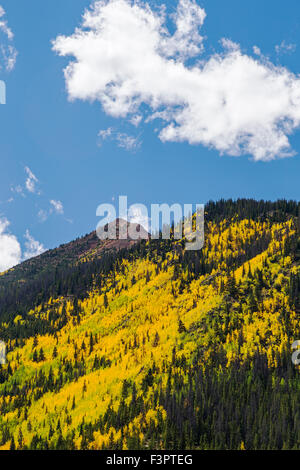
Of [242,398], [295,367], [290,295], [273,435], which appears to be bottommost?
[273,435]

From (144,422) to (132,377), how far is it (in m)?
44.0

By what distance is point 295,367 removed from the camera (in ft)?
523

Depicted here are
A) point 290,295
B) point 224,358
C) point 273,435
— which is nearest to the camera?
point 273,435

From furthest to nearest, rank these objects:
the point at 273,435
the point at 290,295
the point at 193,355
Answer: the point at 290,295 → the point at 193,355 → the point at 273,435

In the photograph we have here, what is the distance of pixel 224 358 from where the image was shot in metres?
174

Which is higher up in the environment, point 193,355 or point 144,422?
point 193,355

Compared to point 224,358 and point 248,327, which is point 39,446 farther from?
point 248,327
